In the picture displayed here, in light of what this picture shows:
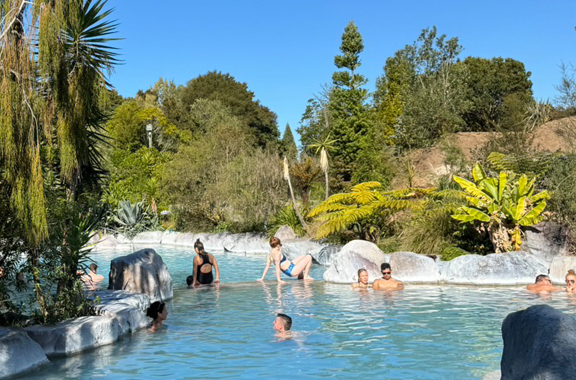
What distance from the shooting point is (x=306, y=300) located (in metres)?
11.2

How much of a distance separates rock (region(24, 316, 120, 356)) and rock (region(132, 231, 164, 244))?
769 inches

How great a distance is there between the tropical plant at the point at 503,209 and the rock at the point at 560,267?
1.33m

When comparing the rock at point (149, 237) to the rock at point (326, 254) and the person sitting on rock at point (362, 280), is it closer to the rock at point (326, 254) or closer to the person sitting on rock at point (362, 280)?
the rock at point (326, 254)

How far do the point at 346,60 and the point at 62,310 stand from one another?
87.6 feet

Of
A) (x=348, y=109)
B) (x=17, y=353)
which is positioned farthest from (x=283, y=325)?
(x=348, y=109)

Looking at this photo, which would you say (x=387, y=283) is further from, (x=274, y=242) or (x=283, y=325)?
(x=283, y=325)

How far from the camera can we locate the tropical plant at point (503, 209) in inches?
538

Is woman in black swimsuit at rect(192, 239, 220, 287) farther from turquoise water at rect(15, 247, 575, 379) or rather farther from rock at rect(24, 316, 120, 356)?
rock at rect(24, 316, 120, 356)

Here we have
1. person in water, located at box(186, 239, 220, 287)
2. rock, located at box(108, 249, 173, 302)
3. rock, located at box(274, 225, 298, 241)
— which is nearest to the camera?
rock, located at box(108, 249, 173, 302)

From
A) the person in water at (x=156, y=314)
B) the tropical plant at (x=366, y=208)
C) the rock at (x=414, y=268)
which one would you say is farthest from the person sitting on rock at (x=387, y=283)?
the person in water at (x=156, y=314)

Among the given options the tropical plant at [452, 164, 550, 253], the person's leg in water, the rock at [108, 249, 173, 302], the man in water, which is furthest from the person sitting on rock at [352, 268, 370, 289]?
the man in water

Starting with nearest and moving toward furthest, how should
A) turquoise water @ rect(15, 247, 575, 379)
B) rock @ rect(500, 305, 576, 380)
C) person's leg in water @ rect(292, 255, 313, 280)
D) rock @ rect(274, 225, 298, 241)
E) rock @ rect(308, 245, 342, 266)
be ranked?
rock @ rect(500, 305, 576, 380), turquoise water @ rect(15, 247, 575, 379), person's leg in water @ rect(292, 255, 313, 280), rock @ rect(308, 245, 342, 266), rock @ rect(274, 225, 298, 241)

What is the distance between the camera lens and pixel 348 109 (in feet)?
102

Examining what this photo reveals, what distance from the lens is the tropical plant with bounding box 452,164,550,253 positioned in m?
13.7
